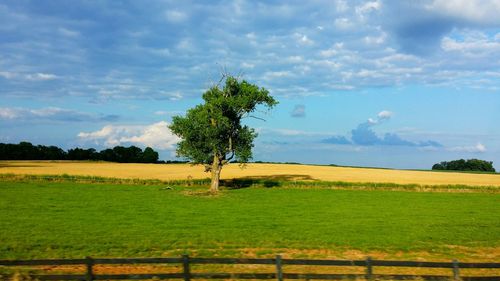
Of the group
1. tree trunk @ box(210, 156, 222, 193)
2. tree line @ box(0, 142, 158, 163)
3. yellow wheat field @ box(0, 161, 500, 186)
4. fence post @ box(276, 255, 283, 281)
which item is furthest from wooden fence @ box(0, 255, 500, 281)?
tree line @ box(0, 142, 158, 163)

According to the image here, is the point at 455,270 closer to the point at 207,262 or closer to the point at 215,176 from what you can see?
the point at 207,262

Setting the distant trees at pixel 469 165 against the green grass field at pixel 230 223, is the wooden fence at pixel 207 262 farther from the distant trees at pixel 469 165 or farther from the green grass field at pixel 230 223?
the distant trees at pixel 469 165

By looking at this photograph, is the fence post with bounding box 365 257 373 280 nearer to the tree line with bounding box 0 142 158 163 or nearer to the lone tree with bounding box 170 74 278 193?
the lone tree with bounding box 170 74 278 193

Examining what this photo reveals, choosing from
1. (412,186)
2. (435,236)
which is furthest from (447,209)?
(412,186)

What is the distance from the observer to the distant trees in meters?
170

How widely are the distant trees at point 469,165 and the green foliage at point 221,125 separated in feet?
468

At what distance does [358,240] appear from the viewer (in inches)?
1080

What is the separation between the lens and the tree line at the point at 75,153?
128 m

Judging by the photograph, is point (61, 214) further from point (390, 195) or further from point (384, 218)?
point (390, 195)

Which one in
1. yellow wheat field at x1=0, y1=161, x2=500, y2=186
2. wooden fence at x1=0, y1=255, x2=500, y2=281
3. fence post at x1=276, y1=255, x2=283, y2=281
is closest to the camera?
wooden fence at x1=0, y1=255, x2=500, y2=281

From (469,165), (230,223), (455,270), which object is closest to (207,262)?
(455,270)

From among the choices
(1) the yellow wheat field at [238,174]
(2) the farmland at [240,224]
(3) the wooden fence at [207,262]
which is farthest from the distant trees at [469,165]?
(3) the wooden fence at [207,262]

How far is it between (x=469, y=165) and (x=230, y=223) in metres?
167

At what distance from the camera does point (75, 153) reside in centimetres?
13975
